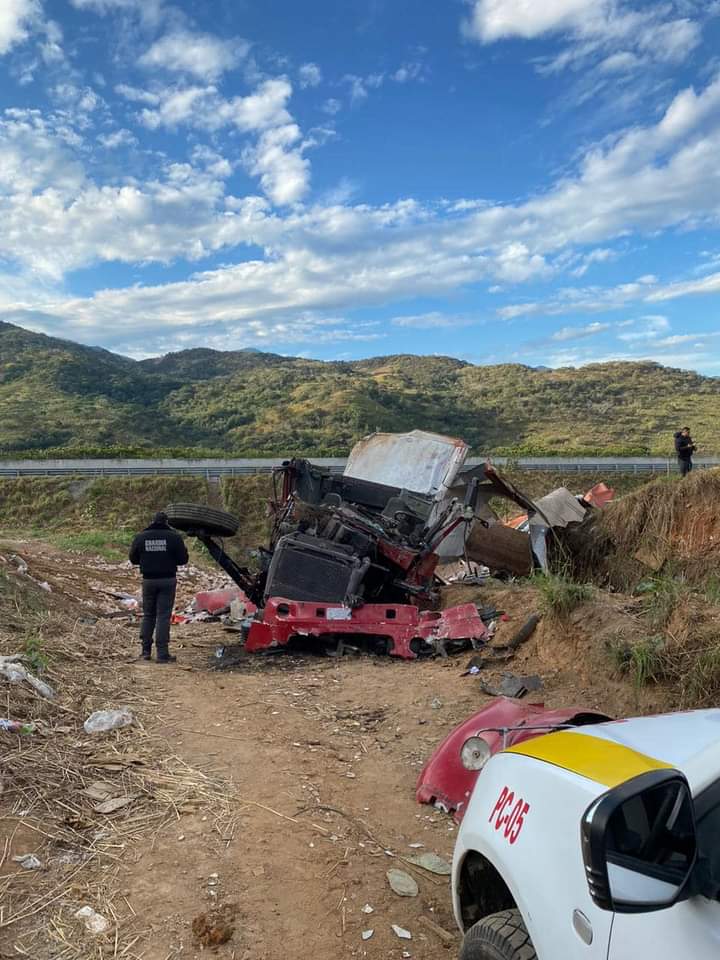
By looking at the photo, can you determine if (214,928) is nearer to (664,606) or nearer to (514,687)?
(514,687)

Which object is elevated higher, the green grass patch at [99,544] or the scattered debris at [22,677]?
the scattered debris at [22,677]

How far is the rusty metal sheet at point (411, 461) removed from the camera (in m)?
8.89

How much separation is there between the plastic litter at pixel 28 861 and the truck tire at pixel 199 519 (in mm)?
4628

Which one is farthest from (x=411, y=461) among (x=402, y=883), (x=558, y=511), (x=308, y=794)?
(x=402, y=883)

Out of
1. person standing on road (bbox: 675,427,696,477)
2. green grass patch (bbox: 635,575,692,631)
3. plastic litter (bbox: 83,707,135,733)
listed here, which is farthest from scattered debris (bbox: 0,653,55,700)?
person standing on road (bbox: 675,427,696,477)

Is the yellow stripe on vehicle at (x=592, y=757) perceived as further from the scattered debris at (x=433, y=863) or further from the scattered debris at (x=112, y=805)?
the scattered debris at (x=112, y=805)

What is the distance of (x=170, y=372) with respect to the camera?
102 metres

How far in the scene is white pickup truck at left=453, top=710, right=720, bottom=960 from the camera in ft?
4.73

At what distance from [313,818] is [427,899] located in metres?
0.83

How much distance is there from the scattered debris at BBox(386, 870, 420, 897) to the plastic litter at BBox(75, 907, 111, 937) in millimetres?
1203

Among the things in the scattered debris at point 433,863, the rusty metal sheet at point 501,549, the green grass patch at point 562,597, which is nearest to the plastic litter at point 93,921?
the scattered debris at point 433,863

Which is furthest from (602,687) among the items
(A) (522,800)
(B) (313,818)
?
(A) (522,800)

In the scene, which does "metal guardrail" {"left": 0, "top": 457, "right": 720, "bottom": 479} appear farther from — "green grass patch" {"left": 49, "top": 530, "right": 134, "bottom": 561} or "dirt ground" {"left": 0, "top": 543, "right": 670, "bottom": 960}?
"dirt ground" {"left": 0, "top": 543, "right": 670, "bottom": 960}

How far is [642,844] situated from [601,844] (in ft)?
0.35
